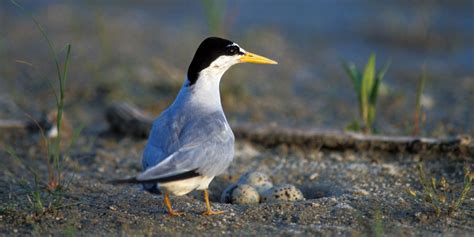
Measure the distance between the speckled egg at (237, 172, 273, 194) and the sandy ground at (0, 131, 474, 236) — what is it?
25cm

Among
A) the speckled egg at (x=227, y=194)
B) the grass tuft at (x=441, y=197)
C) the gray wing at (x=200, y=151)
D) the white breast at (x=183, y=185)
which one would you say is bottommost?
the speckled egg at (x=227, y=194)

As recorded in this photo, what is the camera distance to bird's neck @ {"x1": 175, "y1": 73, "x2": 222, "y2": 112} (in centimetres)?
449

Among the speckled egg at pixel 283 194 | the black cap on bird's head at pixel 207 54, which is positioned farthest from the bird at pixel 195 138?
the speckled egg at pixel 283 194

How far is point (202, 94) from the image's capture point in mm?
4543

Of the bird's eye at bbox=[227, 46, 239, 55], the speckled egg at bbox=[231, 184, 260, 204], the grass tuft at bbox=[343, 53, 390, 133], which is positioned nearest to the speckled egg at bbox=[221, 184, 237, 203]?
the speckled egg at bbox=[231, 184, 260, 204]

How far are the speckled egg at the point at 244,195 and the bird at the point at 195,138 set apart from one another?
369mm

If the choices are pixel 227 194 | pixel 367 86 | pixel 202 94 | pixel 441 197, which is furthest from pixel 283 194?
pixel 367 86

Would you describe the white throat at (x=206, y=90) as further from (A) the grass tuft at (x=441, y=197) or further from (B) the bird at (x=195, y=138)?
(A) the grass tuft at (x=441, y=197)

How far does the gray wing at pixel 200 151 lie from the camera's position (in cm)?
383

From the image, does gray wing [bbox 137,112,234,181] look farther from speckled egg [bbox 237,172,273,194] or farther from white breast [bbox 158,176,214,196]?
speckled egg [bbox 237,172,273,194]

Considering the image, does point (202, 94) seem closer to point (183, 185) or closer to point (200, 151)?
point (200, 151)

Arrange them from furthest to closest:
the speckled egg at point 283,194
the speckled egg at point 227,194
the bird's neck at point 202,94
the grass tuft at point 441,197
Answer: the speckled egg at point 227,194
the speckled egg at point 283,194
the bird's neck at point 202,94
the grass tuft at point 441,197

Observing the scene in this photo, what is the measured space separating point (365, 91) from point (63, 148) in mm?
2470

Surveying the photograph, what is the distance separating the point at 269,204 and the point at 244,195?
10.4 inches
